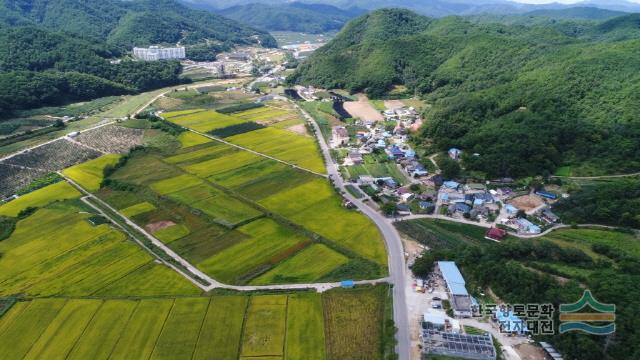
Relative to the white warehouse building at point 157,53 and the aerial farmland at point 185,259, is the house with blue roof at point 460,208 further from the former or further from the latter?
the white warehouse building at point 157,53

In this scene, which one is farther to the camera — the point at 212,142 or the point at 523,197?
the point at 212,142

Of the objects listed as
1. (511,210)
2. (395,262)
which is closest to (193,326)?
(395,262)

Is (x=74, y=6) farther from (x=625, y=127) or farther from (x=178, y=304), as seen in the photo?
(x=625, y=127)

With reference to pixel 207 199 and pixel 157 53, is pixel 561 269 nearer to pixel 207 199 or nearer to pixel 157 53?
pixel 207 199

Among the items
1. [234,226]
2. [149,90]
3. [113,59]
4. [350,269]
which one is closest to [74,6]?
[113,59]

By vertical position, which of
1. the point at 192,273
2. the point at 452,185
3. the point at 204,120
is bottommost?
the point at 192,273

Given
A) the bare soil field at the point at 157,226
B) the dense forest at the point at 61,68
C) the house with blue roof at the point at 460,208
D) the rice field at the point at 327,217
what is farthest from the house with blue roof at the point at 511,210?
the dense forest at the point at 61,68

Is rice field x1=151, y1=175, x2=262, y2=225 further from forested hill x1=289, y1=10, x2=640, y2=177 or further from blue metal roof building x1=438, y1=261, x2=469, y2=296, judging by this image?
forested hill x1=289, y1=10, x2=640, y2=177
